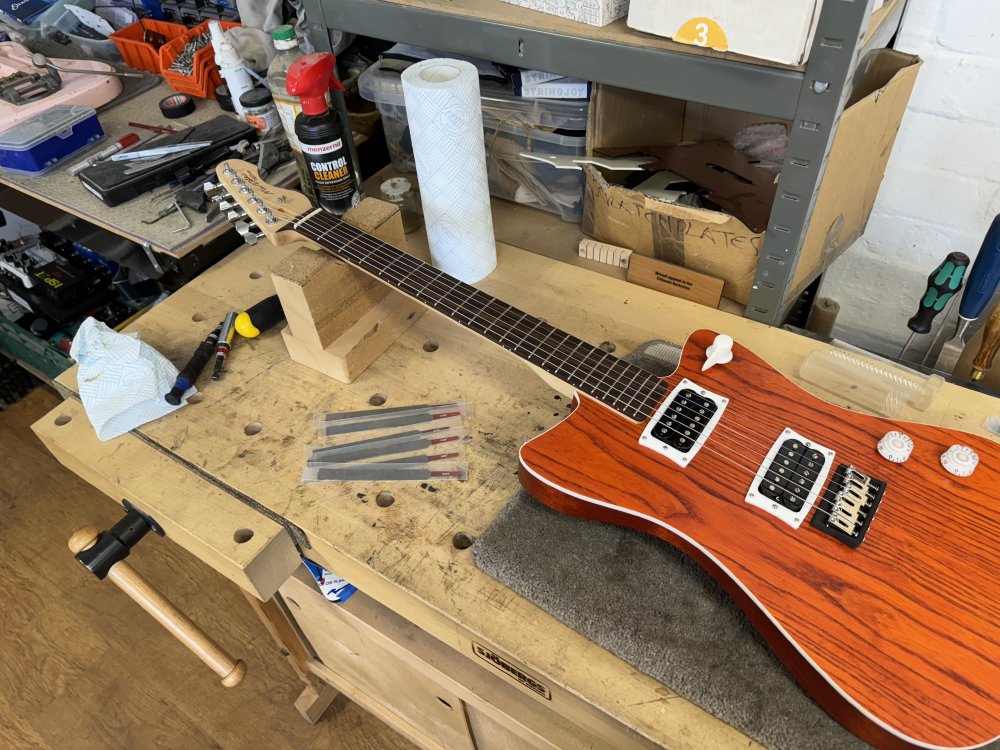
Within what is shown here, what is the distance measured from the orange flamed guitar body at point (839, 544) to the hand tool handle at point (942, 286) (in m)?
0.25

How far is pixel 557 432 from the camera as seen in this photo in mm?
676

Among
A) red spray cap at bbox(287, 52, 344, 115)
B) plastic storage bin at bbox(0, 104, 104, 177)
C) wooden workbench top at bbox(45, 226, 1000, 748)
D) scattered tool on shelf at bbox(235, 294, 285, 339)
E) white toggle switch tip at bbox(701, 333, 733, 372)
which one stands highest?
red spray cap at bbox(287, 52, 344, 115)

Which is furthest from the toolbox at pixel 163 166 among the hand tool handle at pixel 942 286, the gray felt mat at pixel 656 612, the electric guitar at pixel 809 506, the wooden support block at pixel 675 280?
the hand tool handle at pixel 942 286

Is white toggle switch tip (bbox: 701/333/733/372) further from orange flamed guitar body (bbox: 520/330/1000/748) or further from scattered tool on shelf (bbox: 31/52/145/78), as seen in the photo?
scattered tool on shelf (bbox: 31/52/145/78)

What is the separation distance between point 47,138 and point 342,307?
0.71 meters

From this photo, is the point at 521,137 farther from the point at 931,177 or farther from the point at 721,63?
the point at 931,177

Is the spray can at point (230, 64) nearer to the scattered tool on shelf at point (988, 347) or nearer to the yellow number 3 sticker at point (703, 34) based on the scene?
the yellow number 3 sticker at point (703, 34)

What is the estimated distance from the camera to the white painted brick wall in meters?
0.88

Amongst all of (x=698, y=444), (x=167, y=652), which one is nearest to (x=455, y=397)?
(x=698, y=444)

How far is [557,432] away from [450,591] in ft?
0.61

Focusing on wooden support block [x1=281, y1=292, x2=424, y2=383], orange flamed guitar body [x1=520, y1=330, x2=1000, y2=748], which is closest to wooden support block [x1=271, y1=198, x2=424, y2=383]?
wooden support block [x1=281, y1=292, x2=424, y2=383]

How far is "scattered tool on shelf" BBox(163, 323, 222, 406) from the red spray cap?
32cm

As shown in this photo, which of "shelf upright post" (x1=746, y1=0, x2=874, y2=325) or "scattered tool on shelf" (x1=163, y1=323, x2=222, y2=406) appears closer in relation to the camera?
"shelf upright post" (x1=746, y1=0, x2=874, y2=325)

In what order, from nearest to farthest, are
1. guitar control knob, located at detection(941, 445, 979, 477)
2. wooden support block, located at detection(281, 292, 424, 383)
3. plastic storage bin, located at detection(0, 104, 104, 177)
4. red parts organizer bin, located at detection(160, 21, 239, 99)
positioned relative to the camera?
guitar control knob, located at detection(941, 445, 979, 477)
wooden support block, located at detection(281, 292, 424, 383)
plastic storage bin, located at detection(0, 104, 104, 177)
red parts organizer bin, located at detection(160, 21, 239, 99)
